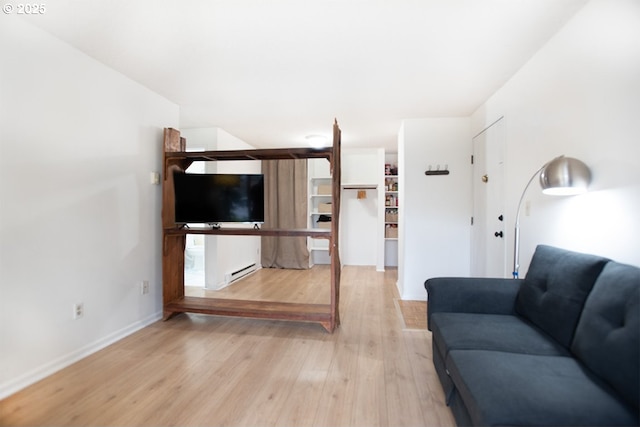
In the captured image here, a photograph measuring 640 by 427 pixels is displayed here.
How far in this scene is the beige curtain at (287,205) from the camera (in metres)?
5.71

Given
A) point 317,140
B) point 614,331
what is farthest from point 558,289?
point 317,140

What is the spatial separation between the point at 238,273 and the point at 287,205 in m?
1.62

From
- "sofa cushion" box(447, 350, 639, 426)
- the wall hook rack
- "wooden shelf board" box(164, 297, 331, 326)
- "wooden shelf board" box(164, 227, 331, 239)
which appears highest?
the wall hook rack

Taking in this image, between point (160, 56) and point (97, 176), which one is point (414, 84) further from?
point (97, 176)

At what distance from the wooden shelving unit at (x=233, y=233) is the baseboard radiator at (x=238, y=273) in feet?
3.98

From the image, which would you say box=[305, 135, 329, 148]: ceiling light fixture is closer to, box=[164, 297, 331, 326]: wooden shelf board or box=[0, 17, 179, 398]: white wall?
box=[0, 17, 179, 398]: white wall

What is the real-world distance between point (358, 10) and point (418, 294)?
3.22 m

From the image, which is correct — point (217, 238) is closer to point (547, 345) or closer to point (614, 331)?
point (547, 345)

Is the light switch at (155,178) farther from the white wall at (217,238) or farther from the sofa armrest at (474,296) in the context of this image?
the sofa armrest at (474,296)

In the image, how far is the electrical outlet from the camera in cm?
224

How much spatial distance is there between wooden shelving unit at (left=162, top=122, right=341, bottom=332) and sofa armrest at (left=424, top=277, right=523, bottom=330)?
1.05 metres

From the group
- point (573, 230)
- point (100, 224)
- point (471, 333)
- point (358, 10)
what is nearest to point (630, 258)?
point (573, 230)

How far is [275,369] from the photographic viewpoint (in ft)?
7.02

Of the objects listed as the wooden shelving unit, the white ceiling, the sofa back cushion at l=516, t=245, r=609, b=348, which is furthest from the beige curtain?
the sofa back cushion at l=516, t=245, r=609, b=348
